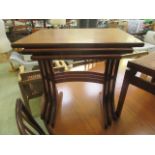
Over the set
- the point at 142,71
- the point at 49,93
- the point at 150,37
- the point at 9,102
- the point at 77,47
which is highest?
the point at 77,47

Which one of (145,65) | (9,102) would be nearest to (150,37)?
(145,65)

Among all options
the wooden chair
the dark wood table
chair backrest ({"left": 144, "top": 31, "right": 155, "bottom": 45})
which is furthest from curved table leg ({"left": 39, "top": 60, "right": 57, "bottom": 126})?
chair backrest ({"left": 144, "top": 31, "right": 155, "bottom": 45})

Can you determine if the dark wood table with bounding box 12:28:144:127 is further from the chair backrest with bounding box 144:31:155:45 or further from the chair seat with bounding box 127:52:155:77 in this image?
the chair backrest with bounding box 144:31:155:45

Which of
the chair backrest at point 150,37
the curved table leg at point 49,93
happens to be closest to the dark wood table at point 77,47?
the curved table leg at point 49,93

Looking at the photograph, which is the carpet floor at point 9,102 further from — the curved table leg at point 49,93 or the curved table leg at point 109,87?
the curved table leg at point 109,87

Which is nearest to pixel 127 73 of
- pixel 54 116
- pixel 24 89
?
pixel 54 116

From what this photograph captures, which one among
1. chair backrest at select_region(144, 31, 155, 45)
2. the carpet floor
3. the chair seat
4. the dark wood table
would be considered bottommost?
the carpet floor

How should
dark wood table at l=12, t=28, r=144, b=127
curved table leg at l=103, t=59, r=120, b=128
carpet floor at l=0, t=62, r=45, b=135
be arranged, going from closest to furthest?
dark wood table at l=12, t=28, r=144, b=127 < curved table leg at l=103, t=59, r=120, b=128 < carpet floor at l=0, t=62, r=45, b=135

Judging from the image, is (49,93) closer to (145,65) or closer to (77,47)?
(77,47)

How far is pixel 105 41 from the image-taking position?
2.68 feet

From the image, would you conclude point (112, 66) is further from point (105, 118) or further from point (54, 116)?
point (54, 116)

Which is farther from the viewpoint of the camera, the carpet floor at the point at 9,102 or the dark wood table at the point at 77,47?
the carpet floor at the point at 9,102

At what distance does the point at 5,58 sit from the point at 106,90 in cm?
338

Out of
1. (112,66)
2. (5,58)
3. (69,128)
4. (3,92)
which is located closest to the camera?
(112,66)
